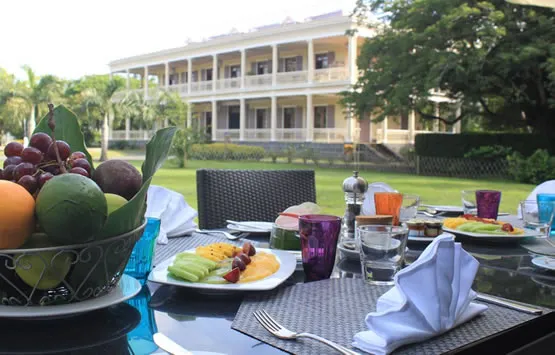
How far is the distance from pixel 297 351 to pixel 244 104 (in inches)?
1019

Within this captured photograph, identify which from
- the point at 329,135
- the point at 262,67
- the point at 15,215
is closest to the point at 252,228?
the point at 15,215

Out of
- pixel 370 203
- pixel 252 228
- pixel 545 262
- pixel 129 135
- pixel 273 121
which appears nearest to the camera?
pixel 545 262

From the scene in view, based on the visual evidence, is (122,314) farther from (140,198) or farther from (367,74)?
(367,74)

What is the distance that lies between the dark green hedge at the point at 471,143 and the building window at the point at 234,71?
14.3 m

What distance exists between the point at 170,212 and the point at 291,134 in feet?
74.6

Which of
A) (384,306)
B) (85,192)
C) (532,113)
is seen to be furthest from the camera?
(532,113)

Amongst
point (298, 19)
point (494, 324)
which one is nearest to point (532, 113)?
point (298, 19)

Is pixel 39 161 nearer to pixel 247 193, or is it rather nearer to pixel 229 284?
pixel 229 284

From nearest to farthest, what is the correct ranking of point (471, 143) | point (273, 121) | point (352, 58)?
point (471, 143)
point (352, 58)
point (273, 121)

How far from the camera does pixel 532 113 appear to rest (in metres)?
15.8

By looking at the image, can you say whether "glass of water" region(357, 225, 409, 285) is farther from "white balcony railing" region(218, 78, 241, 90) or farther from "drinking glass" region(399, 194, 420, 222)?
"white balcony railing" region(218, 78, 241, 90)

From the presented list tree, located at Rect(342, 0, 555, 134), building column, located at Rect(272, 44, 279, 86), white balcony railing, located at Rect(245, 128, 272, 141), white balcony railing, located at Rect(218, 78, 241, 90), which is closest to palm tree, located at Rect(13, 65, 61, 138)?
white balcony railing, located at Rect(218, 78, 241, 90)

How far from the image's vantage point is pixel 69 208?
2.34 feet

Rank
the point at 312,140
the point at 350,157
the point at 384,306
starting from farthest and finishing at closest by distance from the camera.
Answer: the point at 312,140
the point at 350,157
the point at 384,306
